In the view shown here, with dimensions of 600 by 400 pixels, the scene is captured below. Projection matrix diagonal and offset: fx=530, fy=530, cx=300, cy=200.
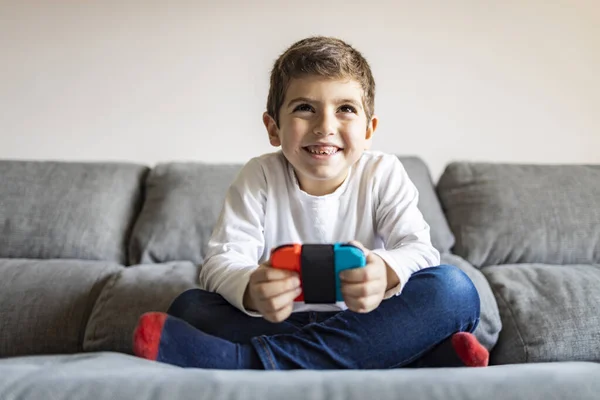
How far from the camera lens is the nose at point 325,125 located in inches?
37.9

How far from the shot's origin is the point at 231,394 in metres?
0.53

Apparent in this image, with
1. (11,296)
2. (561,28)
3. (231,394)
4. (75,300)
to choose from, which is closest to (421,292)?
(231,394)

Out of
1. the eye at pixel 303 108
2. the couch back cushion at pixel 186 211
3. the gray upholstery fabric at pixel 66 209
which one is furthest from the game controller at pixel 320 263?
the gray upholstery fabric at pixel 66 209

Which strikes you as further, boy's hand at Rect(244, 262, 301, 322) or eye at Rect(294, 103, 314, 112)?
eye at Rect(294, 103, 314, 112)

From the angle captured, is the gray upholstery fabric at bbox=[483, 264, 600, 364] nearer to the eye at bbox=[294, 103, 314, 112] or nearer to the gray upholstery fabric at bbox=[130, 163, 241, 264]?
the eye at bbox=[294, 103, 314, 112]

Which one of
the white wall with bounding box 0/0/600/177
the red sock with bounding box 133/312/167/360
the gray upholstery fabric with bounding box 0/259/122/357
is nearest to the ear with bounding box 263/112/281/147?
the red sock with bounding box 133/312/167/360

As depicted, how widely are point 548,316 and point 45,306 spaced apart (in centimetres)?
110

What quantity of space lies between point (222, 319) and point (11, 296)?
0.60 m

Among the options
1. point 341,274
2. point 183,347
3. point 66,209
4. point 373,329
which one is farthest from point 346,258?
point 66,209

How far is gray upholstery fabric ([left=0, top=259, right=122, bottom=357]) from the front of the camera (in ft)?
3.73

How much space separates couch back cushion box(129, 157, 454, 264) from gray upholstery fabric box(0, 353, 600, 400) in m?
0.93

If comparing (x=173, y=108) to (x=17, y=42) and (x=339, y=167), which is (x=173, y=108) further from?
(x=339, y=167)

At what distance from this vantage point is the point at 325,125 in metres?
0.96

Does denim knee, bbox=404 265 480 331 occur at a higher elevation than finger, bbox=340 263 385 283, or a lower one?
lower
